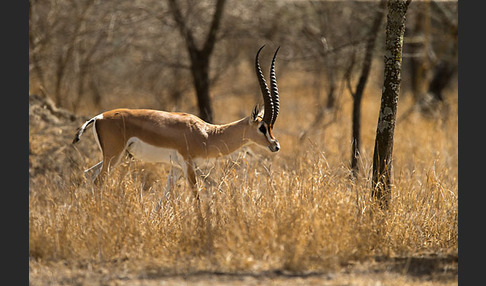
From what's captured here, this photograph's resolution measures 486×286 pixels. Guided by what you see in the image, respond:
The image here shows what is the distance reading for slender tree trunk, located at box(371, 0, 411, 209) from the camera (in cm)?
686

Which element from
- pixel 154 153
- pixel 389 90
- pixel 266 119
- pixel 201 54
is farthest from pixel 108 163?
pixel 201 54

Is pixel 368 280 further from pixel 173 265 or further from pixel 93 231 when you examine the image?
pixel 93 231

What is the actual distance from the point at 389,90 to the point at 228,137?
78.0 inches

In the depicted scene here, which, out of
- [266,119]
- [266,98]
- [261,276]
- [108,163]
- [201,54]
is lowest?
[261,276]

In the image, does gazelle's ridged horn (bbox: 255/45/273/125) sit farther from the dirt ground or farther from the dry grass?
the dirt ground

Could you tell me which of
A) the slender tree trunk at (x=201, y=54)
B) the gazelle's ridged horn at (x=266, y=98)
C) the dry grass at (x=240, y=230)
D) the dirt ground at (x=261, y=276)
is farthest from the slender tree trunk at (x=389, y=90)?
the slender tree trunk at (x=201, y=54)

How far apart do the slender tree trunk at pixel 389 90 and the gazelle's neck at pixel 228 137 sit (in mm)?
1634

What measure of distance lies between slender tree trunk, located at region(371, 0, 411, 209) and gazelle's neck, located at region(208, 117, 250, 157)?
1634mm

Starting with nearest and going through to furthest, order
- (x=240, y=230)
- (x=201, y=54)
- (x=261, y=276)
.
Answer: (x=261, y=276) → (x=240, y=230) → (x=201, y=54)

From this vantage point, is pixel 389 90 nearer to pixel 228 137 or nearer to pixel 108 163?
pixel 228 137

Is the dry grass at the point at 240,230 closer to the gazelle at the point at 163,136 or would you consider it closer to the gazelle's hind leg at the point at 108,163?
the gazelle's hind leg at the point at 108,163

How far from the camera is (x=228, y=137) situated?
786 centimetres

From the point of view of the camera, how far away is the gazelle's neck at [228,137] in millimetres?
7785

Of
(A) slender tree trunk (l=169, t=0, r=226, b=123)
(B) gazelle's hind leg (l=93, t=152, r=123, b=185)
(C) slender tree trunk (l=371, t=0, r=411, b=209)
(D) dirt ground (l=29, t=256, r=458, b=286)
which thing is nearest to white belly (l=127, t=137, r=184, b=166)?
(B) gazelle's hind leg (l=93, t=152, r=123, b=185)
